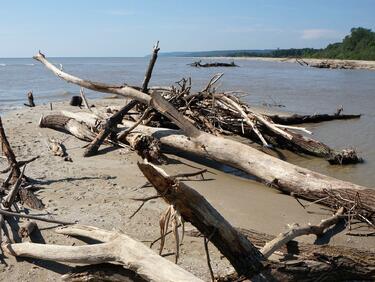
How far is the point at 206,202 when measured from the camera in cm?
292

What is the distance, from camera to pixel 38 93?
802 inches

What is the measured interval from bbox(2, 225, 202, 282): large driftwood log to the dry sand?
0.53ft

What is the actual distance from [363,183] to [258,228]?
2577 millimetres

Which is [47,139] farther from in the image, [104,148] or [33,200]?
[33,200]

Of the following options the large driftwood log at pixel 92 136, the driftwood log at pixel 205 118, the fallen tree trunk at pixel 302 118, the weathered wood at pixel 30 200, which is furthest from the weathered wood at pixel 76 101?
the weathered wood at pixel 30 200

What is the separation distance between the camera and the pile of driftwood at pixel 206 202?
292 cm

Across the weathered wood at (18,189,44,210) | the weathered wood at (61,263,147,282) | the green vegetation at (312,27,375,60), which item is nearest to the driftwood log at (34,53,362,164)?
the weathered wood at (18,189,44,210)

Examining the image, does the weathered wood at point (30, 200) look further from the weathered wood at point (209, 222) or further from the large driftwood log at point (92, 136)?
the weathered wood at point (209, 222)

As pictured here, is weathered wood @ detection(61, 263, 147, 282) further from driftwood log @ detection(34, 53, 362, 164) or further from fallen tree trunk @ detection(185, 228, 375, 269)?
driftwood log @ detection(34, 53, 362, 164)

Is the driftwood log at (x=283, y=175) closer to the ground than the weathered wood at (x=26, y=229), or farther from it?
farther from it

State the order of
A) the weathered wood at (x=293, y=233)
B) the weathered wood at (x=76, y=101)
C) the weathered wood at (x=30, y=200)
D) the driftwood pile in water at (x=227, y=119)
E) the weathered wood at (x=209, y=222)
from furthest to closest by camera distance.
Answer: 1. the weathered wood at (x=76, y=101)
2. the driftwood pile in water at (x=227, y=119)
3. the weathered wood at (x=30, y=200)
4. the weathered wood at (x=293, y=233)
5. the weathered wood at (x=209, y=222)

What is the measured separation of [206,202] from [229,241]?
1.03 ft

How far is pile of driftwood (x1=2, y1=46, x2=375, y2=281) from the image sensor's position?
2.92 metres

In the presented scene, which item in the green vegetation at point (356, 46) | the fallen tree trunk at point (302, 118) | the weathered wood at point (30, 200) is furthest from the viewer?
the green vegetation at point (356, 46)
